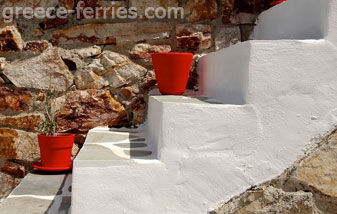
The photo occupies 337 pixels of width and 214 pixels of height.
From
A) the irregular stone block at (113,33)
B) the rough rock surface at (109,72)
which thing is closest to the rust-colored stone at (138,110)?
the rough rock surface at (109,72)

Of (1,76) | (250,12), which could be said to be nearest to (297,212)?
(250,12)

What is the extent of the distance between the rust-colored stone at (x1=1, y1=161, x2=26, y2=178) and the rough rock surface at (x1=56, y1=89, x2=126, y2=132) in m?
0.33

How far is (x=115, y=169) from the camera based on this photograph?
4.08 feet

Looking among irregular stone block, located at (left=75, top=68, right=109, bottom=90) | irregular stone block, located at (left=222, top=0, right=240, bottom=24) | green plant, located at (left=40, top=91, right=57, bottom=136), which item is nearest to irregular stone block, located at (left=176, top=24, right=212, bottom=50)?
irregular stone block, located at (left=222, top=0, right=240, bottom=24)

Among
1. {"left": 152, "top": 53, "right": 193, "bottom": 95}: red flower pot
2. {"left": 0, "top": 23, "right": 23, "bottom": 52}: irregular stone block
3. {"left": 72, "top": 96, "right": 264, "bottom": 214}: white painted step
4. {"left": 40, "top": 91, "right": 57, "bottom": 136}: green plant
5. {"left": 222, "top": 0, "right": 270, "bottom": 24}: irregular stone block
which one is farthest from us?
{"left": 222, "top": 0, "right": 270, "bottom": 24}: irregular stone block

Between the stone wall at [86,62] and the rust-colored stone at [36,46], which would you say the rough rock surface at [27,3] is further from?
the rust-colored stone at [36,46]

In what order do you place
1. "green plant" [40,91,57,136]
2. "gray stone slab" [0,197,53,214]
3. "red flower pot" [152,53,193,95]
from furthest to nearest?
"green plant" [40,91,57,136] → "red flower pot" [152,53,193,95] → "gray stone slab" [0,197,53,214]

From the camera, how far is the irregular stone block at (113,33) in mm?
2117

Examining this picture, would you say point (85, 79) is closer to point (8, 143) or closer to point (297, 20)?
point (8, 143)

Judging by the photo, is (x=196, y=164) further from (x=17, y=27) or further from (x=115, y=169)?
(x=17, y=27)

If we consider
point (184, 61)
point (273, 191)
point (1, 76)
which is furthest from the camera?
point (1, 76)

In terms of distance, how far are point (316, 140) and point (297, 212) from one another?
0.92 ft

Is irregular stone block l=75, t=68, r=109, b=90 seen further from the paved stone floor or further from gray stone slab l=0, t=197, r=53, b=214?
gray stone slab l=0, t=197, r=53, b=214

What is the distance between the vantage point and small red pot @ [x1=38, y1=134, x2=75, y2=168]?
1824mm
